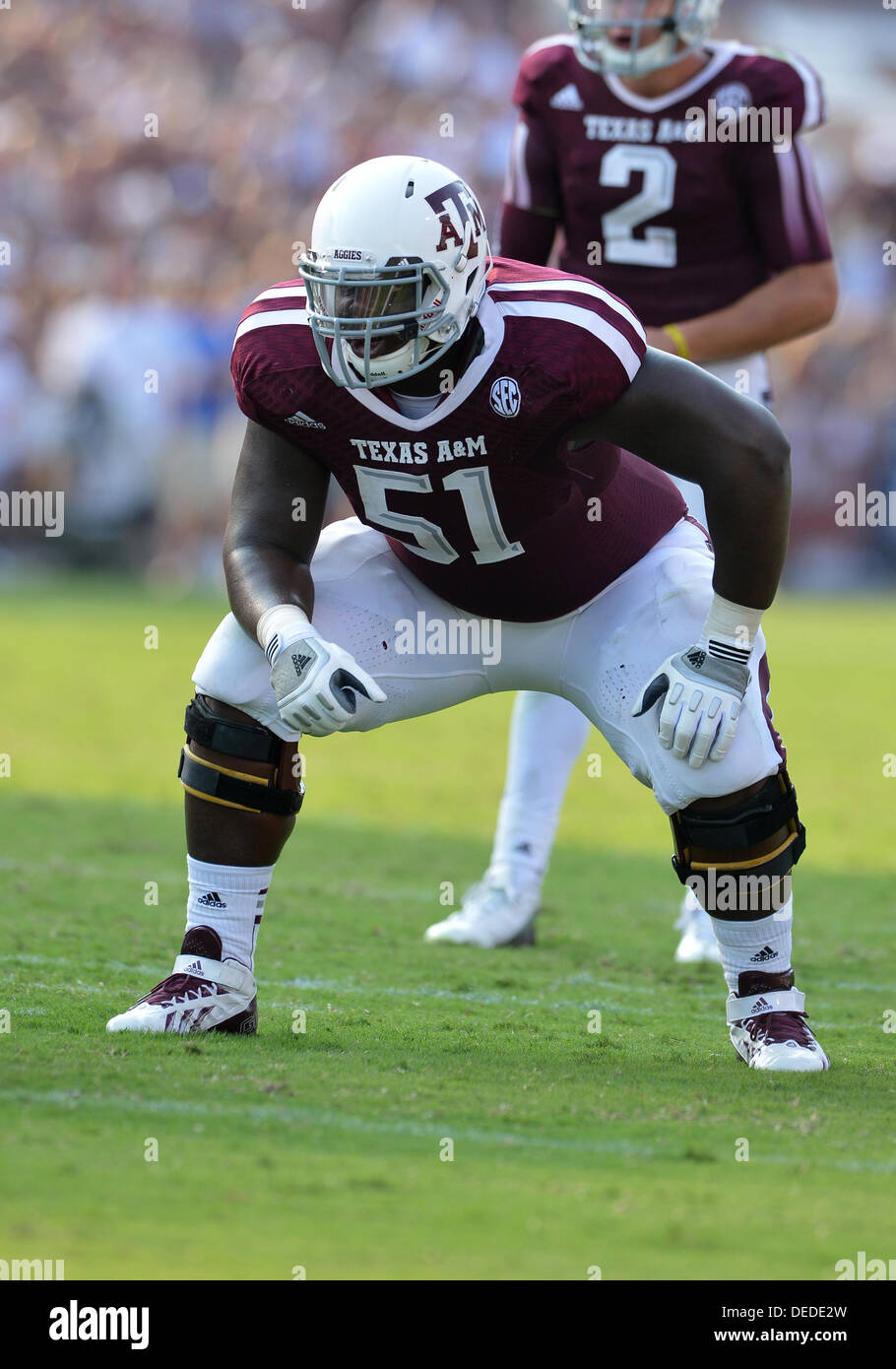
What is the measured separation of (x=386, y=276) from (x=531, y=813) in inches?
81.0

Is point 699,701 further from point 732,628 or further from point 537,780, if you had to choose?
point 537,780

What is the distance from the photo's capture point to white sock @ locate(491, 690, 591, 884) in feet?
16.3

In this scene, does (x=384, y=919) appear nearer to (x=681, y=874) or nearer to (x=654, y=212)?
(x=681, y=874)

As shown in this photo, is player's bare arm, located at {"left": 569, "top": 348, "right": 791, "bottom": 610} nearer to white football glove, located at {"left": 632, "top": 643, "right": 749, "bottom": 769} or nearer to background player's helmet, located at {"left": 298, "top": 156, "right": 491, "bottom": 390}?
white football glove, located at {"left": 632, "top": 643, "right": 749, "bottom": 769}

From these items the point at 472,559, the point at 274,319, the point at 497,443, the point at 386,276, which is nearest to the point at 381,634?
the point at 472,559

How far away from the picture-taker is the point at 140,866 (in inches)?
225

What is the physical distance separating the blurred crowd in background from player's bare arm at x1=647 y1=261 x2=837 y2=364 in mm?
9467

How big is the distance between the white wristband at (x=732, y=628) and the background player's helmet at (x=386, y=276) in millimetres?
692

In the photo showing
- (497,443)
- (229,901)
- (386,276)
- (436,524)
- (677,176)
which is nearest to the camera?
(386,276)

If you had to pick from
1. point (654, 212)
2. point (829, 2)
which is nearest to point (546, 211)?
point (654, 212)

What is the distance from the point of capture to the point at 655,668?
355 cm

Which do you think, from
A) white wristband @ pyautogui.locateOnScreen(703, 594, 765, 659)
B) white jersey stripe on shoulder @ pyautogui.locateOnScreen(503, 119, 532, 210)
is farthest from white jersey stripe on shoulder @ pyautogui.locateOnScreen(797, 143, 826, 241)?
white wristband @ pyautogui.locateOnScreen(703, 594, 765, 659)

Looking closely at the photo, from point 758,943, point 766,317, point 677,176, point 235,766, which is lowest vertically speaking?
point 758,943

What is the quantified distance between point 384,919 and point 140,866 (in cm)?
99
